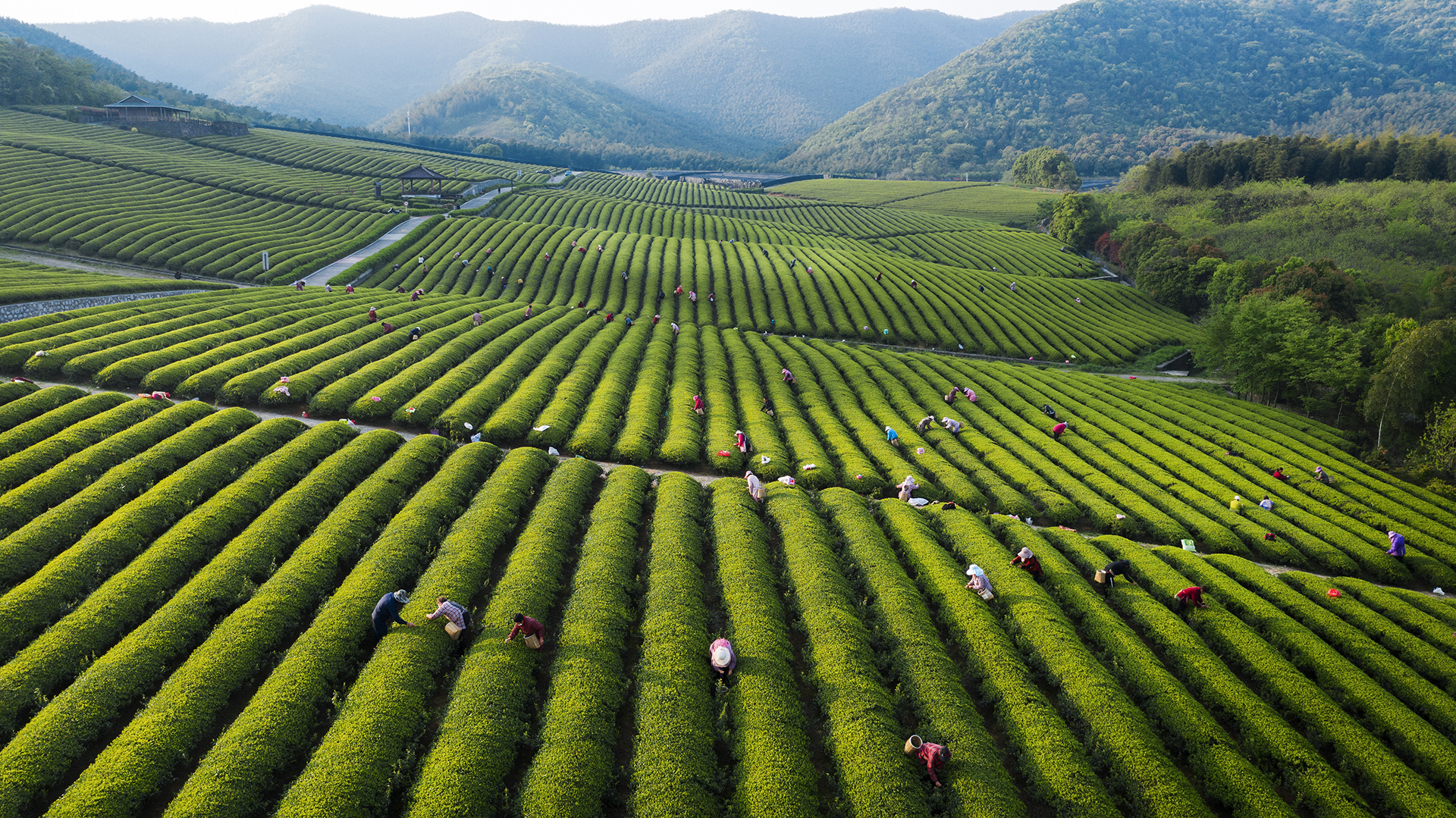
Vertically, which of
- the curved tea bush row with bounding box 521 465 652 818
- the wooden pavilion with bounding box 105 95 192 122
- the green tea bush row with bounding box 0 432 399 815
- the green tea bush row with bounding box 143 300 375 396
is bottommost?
the curved tea bush row with bounding box 521 465 652 818

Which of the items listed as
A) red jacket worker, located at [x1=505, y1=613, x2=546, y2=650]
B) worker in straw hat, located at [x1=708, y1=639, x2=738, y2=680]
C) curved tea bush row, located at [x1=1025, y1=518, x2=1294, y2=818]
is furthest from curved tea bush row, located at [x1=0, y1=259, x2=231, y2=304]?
curved tea bush row, located at [x1=1025, y1=518, x2=1294, y2=818]

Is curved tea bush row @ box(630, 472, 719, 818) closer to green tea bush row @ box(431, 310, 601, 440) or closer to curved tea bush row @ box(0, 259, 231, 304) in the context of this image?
green tea bush row @ box(431, 310, 601, 440)

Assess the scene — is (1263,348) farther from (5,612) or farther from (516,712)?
(5,612)

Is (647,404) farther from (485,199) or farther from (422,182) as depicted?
(422,182)

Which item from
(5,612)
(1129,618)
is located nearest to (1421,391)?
(1129,618)

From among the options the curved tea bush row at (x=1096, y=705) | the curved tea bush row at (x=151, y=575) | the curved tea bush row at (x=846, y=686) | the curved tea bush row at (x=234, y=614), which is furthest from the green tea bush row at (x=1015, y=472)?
the curved tea bush row at (x=151, y=575)

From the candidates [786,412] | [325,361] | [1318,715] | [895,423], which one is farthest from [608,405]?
[1318,715]

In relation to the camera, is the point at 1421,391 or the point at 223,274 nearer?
the point at 1421,391
